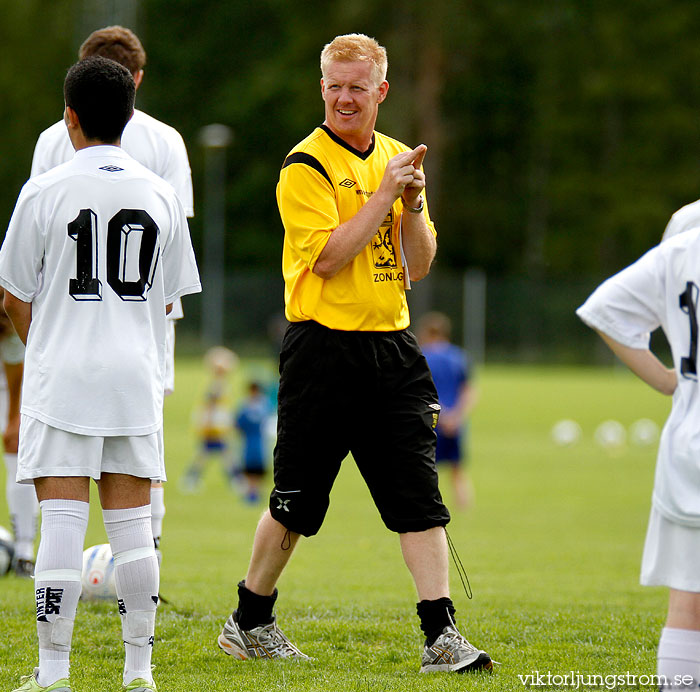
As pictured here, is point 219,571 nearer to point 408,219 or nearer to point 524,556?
point 524,556

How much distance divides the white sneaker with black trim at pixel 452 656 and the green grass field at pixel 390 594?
2.7 inches

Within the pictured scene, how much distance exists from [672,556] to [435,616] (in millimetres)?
1358

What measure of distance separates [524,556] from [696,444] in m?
7.47

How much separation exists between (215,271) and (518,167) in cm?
1456

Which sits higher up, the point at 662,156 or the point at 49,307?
the point at 662,156

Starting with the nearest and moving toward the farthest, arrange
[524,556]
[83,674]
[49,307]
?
[49,307] → [83,674] → [524,556]

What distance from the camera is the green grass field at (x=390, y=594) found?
4496 millimetres

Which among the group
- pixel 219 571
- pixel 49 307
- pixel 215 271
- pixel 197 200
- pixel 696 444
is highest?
pixel 197 200

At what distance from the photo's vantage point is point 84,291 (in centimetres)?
390

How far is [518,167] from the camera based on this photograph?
50875mm

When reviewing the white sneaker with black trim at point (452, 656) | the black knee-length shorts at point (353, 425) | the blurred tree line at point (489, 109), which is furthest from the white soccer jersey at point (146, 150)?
the blurred tree line at point (489, 109)

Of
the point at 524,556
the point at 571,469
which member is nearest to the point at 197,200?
the point at 571,469

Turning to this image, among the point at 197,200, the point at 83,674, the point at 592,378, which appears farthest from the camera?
the point at 197,200

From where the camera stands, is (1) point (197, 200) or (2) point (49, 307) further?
(1) point (197, 200)
